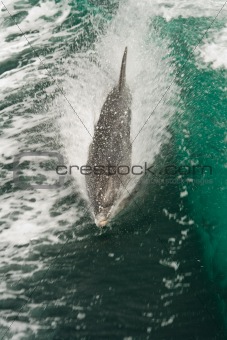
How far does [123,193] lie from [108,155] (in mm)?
1312

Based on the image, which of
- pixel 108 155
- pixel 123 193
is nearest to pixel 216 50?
pixel 108 155

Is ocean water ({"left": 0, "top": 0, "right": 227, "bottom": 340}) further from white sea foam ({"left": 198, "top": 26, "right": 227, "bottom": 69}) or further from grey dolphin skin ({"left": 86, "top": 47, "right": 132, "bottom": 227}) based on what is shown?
grey dolphin skin ({"left": 86, "top": 47, "right": 132, "bottom": 227})

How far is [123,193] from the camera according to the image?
1013 cm

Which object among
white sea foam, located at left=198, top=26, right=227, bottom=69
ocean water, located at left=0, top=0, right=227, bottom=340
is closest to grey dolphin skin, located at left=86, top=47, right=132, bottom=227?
ocean water, located at left=0, top=0, right=227, bottom=340

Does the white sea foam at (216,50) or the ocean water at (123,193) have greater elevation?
the white sea foam at (216,50)

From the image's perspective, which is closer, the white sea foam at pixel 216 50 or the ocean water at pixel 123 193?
the ocean water at pixel 123 193

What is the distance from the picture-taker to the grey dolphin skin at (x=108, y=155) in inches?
373

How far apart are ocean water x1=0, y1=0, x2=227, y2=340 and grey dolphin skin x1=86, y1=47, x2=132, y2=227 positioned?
61 centimetres

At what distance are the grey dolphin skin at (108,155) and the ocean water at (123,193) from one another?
608 mm

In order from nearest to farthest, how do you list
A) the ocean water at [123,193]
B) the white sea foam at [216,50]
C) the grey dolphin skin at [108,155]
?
the ocean water at [123,193], the grey dolphin skin at [108,155], the white sea foam at [216,50]

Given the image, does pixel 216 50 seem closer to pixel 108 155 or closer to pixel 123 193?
pixel 108 155

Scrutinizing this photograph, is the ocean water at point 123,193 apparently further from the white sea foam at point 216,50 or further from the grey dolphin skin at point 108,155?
the grey dolphin skin at point 108,155

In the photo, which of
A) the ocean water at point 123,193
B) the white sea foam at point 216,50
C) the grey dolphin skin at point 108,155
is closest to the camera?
the ocean water at point 123,193

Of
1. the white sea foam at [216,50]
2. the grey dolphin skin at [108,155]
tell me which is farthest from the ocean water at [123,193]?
the grey dolphin skin at [108,155]
